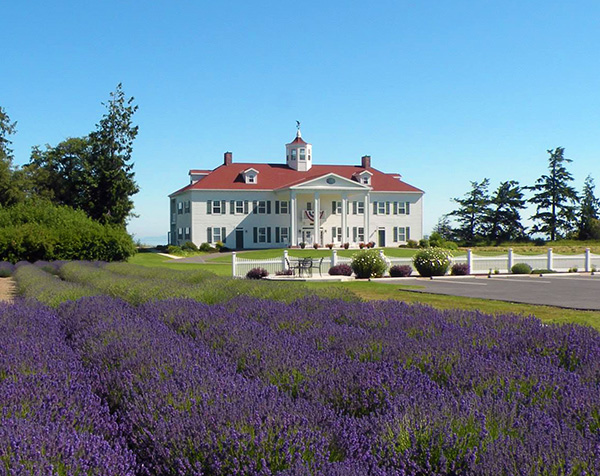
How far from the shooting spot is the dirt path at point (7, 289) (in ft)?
53.7

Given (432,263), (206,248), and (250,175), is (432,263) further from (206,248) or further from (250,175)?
(250,175)

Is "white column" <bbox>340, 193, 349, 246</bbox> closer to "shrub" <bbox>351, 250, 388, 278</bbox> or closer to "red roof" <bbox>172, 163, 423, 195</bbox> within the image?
"red roof" <bbox>172, 163, 423, 195</bbox>

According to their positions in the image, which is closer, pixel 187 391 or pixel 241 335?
pixel 187 391

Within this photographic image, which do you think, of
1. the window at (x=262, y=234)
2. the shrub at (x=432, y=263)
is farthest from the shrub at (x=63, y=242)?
the window at (x=262, y=234)

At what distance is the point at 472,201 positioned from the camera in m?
68.0

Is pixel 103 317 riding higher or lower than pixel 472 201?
lower

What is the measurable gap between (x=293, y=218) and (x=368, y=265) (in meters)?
30.7

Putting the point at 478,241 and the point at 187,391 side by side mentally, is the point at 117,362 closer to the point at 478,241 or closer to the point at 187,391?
the point at 187,391

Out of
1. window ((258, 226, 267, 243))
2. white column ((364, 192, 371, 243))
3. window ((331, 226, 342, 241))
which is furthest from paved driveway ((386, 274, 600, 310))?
window ((331, 226, 342, 241))

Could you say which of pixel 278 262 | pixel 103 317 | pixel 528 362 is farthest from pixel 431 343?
pixel 278 262

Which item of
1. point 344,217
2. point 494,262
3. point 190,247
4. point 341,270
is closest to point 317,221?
point 344,217

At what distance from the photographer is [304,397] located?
4379mm

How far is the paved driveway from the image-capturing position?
15.8 m

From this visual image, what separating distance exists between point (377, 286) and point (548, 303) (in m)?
6.78
